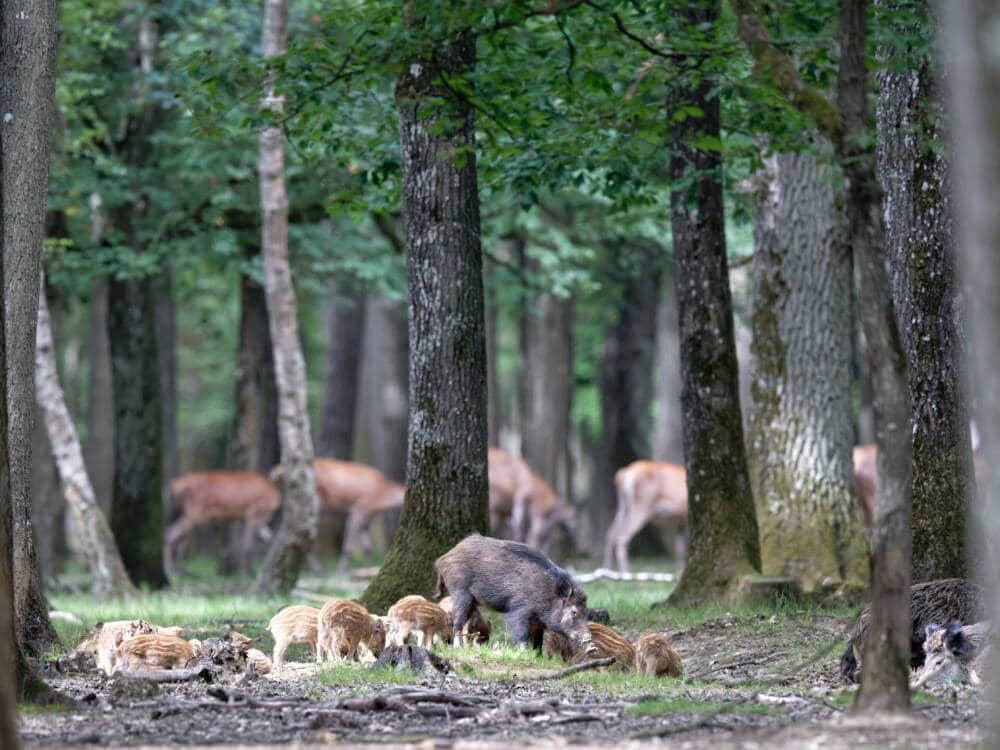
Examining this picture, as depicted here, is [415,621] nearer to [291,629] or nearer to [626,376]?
[291,629]

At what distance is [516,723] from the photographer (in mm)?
7551

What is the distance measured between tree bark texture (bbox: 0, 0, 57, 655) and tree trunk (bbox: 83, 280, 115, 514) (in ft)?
45.1

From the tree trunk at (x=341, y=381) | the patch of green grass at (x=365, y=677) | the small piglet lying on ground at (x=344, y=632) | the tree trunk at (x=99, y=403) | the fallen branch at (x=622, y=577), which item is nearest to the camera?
the patch of green grass at (x=365, y=677)

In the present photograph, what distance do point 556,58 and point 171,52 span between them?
32.9 ft

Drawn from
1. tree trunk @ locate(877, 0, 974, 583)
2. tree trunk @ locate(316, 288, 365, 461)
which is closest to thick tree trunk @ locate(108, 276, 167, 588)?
tree trunk @ locate(316, 288, 365, 461)

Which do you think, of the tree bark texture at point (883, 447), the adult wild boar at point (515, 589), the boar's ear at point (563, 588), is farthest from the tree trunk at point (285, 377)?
the tree bark texture at point (883, 447)

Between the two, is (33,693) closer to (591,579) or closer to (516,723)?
(516,723)

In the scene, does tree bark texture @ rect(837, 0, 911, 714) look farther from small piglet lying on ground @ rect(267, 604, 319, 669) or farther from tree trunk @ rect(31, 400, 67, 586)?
tree trunk @ rect(31, 400, 67, 586)

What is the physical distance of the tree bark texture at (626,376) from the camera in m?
30.1

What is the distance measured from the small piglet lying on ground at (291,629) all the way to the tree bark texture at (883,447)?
472 centimetres

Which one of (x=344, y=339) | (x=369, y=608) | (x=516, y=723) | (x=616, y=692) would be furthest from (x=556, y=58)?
(x=344, y=339)

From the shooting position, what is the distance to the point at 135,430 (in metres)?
20.2

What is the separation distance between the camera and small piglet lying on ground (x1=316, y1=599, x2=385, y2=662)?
33.7 ft

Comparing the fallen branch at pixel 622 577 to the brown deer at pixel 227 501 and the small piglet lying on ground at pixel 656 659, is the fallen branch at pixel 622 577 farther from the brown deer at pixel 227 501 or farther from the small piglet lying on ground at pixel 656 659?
the small piglet lying on ground at pixel 656 659
